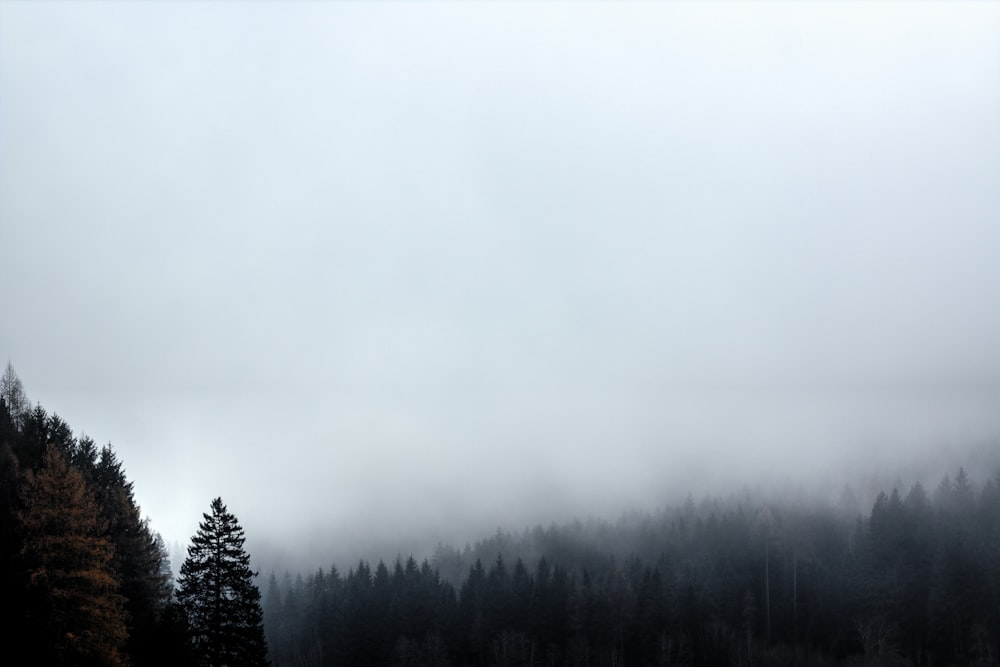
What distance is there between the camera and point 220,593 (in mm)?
51500

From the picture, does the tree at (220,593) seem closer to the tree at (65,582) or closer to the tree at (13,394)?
the tree at (65,582)

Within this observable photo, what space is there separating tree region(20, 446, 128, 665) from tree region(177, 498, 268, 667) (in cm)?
582

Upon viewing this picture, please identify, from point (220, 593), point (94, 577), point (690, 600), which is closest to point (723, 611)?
point (690, 600)

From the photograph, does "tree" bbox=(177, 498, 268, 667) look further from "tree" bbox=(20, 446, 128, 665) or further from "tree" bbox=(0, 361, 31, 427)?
"tree" bbox=(0, 361, 31, 427)

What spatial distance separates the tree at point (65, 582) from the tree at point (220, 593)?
5.82m

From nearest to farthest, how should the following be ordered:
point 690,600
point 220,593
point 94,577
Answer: point 94,577 < point 220,593 < point 690,600

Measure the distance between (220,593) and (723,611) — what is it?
111 m

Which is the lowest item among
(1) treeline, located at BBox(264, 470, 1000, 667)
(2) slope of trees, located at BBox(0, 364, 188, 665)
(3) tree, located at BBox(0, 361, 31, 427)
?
(1) treeline, located at BBox(264, 470, 1000, 667)

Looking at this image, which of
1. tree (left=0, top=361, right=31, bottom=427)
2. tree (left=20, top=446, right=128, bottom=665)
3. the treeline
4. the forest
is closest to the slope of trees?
tree (left=20, top=446, right=128, bottom=665)

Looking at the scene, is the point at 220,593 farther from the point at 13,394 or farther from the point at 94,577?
the point at 13,394

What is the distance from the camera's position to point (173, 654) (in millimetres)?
50250

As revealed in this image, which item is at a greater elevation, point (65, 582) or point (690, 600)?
point (65, 582)

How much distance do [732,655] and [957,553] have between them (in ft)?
129

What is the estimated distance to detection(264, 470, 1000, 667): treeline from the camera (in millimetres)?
120625
